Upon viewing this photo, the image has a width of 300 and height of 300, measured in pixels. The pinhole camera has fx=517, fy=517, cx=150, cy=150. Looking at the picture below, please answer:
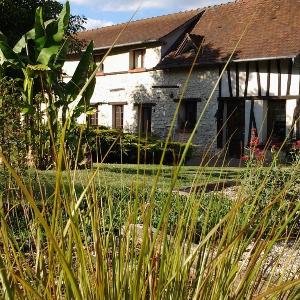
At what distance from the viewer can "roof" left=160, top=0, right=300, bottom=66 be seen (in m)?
17.2

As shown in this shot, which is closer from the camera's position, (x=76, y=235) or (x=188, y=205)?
(x=76, y=235)

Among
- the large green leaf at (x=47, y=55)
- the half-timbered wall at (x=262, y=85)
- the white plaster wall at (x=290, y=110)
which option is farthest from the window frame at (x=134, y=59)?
the large green leaf at (x=47, y=55)

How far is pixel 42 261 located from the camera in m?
1.48

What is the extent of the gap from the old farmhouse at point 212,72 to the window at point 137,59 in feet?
→ 0.14

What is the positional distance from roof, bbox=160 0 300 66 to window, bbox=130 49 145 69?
56.9 inches

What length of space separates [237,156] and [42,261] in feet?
57.3

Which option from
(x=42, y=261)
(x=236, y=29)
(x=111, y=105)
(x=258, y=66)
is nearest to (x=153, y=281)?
(x=42, y=261)

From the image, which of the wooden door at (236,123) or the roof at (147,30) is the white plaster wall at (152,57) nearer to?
the roof at (147,30)

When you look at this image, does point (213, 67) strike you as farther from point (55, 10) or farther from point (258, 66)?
point (55, 10)

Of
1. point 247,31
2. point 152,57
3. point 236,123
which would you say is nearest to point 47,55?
point 236,123

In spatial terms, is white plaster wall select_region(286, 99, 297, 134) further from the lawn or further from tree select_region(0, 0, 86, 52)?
tree select_region(0, 0, 86, 52)

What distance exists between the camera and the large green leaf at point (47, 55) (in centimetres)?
1026

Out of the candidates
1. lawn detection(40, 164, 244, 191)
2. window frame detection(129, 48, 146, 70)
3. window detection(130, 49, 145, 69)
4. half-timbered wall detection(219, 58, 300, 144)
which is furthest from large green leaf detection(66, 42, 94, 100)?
window detection(130, 49, 145, 69)

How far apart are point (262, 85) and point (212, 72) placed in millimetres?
2187
